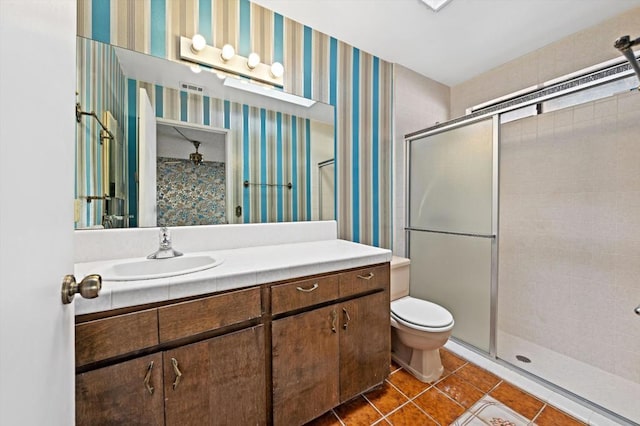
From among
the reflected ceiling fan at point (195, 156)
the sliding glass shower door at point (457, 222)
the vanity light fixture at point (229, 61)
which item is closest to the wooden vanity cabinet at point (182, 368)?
the reflected ceiling fan at point (195, 156)

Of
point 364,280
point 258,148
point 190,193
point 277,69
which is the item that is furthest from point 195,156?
point 364,280

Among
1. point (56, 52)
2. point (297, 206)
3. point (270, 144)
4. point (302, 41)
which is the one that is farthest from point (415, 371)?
point (302, 41)

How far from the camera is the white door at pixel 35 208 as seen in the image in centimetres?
35

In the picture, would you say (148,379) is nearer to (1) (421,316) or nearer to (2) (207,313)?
(2) (207,313)

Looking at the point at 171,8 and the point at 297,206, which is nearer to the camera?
the point at 171,8

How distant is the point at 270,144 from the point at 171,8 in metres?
0.89

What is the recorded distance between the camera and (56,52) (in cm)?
55

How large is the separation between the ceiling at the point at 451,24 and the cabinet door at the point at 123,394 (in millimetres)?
2018

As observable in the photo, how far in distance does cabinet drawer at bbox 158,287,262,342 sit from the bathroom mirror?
0.66m

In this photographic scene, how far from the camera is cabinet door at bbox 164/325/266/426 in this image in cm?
96

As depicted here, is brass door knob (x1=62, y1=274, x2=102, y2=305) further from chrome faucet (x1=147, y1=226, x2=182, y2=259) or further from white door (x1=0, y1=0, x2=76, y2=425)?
chrome faucet (x1=147, y1=226, x2=182, y2=259)

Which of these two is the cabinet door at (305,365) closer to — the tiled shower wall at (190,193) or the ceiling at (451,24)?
the tiled shower wall at (190,193)

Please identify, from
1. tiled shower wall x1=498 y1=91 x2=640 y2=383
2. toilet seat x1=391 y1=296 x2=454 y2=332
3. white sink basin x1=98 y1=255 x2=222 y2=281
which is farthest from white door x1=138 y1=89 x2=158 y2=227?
tiled shower wall x1=498 y1=91 x2=640 y2=383

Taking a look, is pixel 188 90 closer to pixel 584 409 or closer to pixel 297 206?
pixel 297 206
